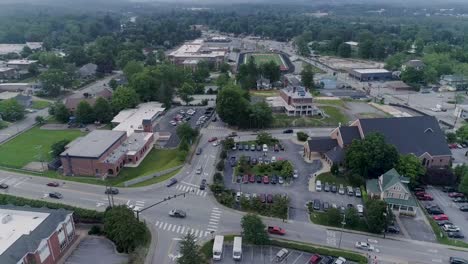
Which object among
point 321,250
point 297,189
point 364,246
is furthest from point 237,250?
point 297,189

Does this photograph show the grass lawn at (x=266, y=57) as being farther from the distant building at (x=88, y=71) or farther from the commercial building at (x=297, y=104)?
the commercial building at (x=297, y=104)

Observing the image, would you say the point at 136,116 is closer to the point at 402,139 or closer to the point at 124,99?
the point at 124,99

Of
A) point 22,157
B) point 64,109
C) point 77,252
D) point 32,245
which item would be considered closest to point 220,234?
point 77,252

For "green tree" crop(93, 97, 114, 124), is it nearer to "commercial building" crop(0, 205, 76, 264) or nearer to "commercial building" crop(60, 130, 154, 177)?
"commercial building" crop(60, 130, 154, 177)

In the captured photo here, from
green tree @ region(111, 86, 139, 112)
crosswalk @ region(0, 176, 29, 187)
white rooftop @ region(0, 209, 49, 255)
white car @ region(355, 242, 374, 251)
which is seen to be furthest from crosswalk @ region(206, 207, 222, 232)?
green tree @ region(111, 86, 139, 112)

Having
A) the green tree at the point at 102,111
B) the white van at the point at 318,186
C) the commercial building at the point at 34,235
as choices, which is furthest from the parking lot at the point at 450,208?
the green tree at the point at 102,111

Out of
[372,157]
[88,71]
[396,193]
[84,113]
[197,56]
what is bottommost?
[396,193]
